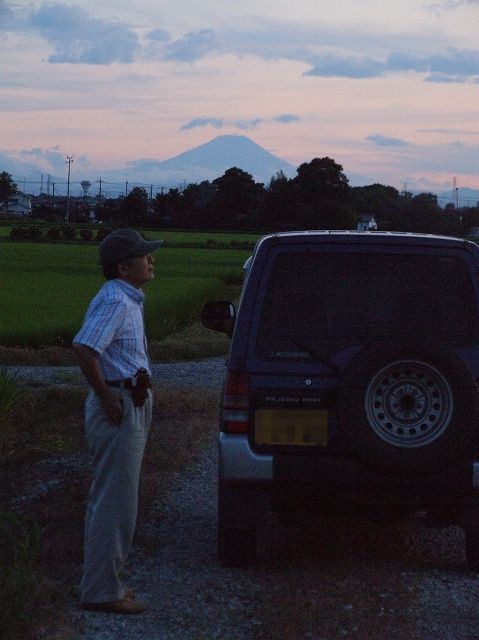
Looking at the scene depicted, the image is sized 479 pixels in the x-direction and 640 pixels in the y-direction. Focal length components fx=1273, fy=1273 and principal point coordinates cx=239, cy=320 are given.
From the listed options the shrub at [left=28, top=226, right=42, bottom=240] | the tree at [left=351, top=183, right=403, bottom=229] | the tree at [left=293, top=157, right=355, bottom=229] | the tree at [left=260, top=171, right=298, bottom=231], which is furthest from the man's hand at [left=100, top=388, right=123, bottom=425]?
the tree at [left=260, top=171, right=298, bottom=231]

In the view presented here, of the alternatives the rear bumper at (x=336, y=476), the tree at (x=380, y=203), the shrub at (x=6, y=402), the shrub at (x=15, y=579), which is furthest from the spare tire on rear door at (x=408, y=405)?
the tree at (x=380, y=203)

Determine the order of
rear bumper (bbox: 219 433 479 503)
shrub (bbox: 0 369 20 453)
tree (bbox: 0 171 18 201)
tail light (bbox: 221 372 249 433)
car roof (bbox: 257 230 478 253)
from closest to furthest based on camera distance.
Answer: rear bumper (bbox: 219 433 479 503) → tail light (bbox: 221 372 249 433) → car roof (bbox: 257 230 478 253) → shrub (bbox: 0 369 20 453) → tree (bbox: 0 171 18 201)

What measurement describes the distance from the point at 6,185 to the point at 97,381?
17992 cm

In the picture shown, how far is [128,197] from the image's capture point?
14325 centimetres

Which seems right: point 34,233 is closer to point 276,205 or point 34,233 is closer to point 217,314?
point 276,205

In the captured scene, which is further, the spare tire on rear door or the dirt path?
the spare tire on rear door

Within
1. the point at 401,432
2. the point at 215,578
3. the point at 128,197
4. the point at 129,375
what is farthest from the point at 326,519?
the point at 128,197

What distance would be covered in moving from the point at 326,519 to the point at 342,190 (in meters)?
127

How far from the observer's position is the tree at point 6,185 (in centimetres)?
17975

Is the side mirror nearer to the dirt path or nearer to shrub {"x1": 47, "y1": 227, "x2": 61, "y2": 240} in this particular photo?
the dirt path

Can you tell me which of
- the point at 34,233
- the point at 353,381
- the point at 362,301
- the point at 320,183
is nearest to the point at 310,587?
the point at 353,381

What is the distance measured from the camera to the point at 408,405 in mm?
6383

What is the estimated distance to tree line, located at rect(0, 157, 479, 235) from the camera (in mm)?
117725

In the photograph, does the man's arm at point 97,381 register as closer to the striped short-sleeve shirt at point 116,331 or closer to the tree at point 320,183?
the striped short-sleeve shirt at point 116,331
